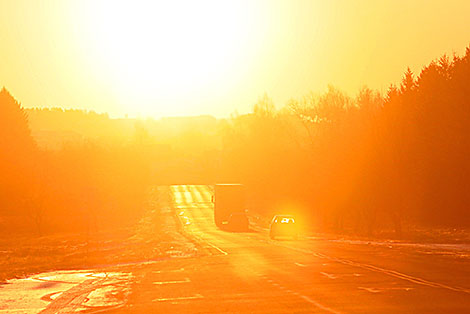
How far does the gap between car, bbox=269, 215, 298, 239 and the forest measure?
19.1 ft

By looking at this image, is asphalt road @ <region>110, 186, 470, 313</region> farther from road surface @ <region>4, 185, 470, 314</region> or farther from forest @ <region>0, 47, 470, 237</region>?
forest @ <region>0, 47, 470, 237</region>

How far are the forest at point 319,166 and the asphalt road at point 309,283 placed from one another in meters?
22.7

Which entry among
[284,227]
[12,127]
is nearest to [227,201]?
[284,227]

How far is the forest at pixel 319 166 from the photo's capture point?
61156 millimetres

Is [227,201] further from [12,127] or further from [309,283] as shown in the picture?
[12,127]

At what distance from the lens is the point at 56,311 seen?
18.9 m

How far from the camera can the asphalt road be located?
17.9 meters

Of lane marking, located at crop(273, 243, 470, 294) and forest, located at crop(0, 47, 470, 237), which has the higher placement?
forest, located at crop(0, 47, 470, 237)

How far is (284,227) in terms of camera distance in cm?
5828

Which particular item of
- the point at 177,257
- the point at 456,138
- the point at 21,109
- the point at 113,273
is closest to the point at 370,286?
the point at 113,273

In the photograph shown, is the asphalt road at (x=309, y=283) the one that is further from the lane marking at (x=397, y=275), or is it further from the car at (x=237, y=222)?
the car at (x=237, y=222)

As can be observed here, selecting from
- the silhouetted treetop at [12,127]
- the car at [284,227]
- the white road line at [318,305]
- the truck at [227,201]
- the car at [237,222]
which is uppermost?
the silhouetted treetop at [12,127]

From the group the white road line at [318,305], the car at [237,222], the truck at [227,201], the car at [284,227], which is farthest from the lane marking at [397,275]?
the truck at [227,201]

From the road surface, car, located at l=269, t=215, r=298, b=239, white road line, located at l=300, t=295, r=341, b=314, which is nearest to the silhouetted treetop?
car, located at l=269, t=215, r=298, b=239
